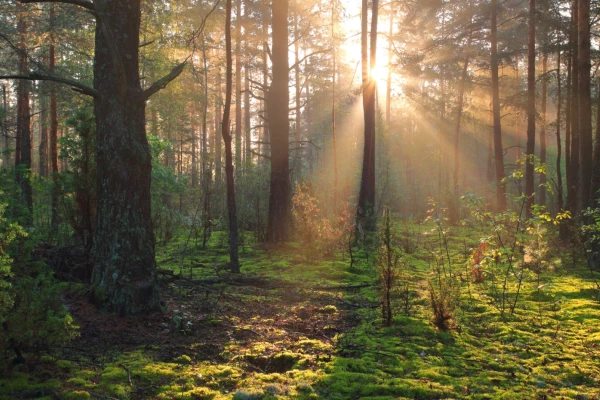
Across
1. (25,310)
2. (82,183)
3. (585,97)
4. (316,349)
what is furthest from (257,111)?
(25,310)

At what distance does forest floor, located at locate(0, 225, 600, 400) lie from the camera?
3213mm

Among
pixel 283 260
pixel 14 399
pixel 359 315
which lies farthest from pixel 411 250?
pixel 14 399

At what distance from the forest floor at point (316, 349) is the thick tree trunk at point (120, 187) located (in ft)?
1.09

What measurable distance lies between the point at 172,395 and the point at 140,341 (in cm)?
133

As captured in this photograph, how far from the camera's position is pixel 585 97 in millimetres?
9805

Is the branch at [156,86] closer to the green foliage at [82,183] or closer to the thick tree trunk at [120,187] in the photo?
the thick tree trunk at [120,187]

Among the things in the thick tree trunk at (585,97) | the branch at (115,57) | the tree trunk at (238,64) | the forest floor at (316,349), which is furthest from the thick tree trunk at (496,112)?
the branch at (115,57)

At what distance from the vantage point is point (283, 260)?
9.60 meters

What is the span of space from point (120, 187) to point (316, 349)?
2.93 m

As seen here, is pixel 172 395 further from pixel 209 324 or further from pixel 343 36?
pixel 343 36

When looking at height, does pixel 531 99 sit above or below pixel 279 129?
above

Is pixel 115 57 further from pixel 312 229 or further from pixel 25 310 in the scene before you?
pixel 312 229

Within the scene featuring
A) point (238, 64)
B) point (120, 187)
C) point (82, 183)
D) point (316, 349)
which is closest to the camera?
point (316, 349)

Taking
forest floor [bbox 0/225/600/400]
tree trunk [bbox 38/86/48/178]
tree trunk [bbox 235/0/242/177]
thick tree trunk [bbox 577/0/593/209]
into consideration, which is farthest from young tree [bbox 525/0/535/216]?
tree trunk [bbox 38/86/48/178]
